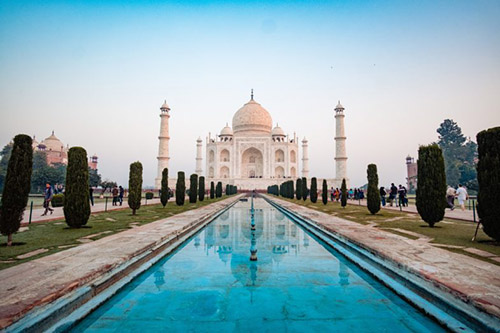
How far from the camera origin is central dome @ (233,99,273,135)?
39219mm

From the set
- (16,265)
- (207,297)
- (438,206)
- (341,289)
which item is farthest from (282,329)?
(438,206)

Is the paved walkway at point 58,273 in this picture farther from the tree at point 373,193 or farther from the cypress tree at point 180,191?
the cypress tree at point 180,191

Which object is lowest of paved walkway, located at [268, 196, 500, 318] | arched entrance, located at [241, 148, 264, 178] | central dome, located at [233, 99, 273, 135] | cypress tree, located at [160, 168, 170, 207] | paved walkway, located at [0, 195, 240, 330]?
paved walkway, located at [0, 195, 240, 330]

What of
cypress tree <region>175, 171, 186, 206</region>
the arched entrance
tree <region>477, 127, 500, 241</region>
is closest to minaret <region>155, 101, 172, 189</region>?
the arched entrance

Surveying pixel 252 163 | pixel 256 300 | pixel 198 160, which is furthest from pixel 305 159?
pixel 256 300

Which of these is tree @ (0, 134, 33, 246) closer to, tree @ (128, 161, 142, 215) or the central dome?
tree @ (128, 161, 142, 215)

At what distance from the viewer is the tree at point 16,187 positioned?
13.6 ft

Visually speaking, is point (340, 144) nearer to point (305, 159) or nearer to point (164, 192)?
point (305, 159)

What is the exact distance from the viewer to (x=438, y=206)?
242 inches

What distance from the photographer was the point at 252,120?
3931 centimetres

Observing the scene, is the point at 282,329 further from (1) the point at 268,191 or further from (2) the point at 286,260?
(1) the point at 268,191

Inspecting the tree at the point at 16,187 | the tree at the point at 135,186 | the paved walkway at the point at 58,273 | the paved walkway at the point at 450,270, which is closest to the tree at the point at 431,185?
the paved walkway at the point at 450,270

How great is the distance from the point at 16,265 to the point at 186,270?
66.8 inches

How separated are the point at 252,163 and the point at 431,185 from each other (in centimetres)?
3447
